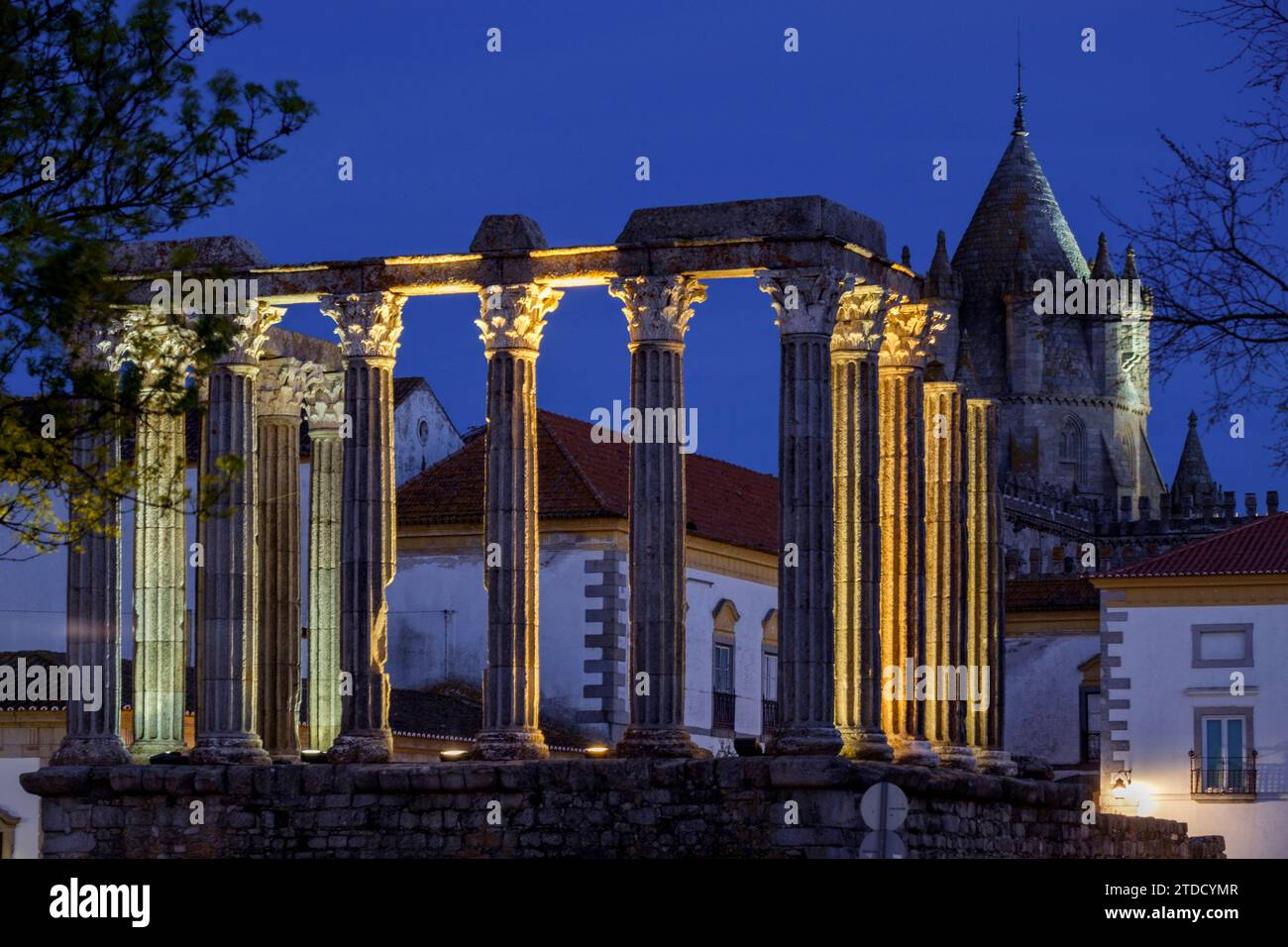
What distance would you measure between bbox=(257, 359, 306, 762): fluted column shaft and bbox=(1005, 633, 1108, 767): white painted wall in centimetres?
2775

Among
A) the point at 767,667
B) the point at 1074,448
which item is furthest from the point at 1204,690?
the point at 1074,448

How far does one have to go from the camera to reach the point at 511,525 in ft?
140

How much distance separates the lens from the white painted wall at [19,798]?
183 feet

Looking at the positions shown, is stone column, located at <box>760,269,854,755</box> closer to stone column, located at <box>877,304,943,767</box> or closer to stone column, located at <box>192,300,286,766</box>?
stone column, located at <box>877,304,943,767</box>

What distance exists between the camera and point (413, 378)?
69688mm

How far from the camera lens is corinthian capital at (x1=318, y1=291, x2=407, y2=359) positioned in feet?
143

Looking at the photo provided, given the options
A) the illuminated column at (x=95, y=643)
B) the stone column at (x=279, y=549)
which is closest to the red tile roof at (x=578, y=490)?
the stone column at (x=279, y=549)

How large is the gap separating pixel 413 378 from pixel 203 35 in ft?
119

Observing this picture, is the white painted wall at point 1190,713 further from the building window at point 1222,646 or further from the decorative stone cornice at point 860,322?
the decorative stone cornice at point 860,322

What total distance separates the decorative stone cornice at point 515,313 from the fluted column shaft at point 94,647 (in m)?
5.82

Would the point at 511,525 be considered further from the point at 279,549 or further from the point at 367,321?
the point at 279,549

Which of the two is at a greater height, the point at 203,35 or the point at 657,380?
the point at 203,35
